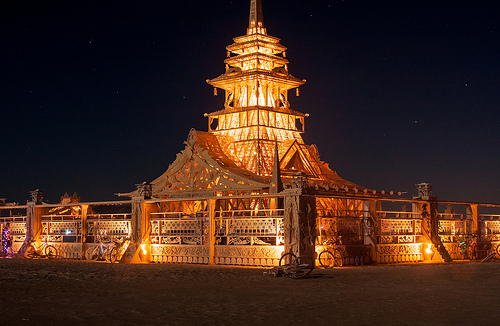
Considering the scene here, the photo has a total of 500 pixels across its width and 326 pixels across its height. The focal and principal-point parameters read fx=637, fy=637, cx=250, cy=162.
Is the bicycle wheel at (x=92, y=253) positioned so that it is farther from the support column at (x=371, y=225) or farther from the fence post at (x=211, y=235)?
the support column at (x=371, y=225)

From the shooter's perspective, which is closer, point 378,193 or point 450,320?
point 450,320

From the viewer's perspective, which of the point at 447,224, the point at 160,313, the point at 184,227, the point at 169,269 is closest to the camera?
the point at 160,313

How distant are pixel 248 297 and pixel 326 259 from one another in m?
8.00

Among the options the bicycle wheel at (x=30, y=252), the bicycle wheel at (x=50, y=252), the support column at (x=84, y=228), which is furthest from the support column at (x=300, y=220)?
the bicycle wheel at (x=30, y=252)

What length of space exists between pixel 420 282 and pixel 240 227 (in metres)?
7.65

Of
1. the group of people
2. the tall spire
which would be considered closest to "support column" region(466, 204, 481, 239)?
the tall spire

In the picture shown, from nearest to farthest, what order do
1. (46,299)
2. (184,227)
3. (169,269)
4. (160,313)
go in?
1. (160,313)
2. (46,299)
3. (169,269)
4. (184,227)

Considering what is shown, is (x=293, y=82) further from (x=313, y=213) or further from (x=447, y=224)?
(x=313, y=213)

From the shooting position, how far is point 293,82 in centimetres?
3416

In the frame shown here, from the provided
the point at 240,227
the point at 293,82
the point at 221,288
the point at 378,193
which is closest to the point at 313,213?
the point at 240,227

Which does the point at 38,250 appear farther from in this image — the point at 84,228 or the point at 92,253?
the point at 92,253

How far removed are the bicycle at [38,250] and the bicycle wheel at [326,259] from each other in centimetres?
1264

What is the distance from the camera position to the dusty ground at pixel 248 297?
10383mm

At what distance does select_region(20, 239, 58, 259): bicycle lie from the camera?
2727cm
